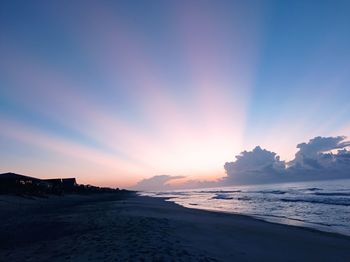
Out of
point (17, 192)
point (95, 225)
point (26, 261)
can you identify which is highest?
point (17, 192)

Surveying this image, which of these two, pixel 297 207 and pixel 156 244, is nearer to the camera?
pixel 156 244

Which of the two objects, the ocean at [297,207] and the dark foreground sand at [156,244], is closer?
the dark foreground sand at [156,244]

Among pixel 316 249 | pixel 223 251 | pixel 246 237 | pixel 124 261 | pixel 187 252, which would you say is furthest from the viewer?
pixel 246 237

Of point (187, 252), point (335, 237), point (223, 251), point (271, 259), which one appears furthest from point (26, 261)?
point (335, 237)

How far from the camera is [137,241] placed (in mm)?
12359

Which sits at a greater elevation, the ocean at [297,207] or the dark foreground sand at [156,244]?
the ocean at [297,207]

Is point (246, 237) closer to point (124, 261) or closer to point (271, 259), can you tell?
point (271, 259)

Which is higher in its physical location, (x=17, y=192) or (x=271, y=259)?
(x=17, y=192)

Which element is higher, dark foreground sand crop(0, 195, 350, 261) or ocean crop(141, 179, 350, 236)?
ocean crop(141, 179, 350, 236)

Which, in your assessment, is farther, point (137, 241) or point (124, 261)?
point (137, 241)

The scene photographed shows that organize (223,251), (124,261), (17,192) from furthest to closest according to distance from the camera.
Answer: (17,192)
(223,251)
(124,261)

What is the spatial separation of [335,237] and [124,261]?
12.5 metres

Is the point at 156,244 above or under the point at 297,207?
under

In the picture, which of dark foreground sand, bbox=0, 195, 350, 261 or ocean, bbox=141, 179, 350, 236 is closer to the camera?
dark foreground sand, bbox=0, 195, 350, 261
